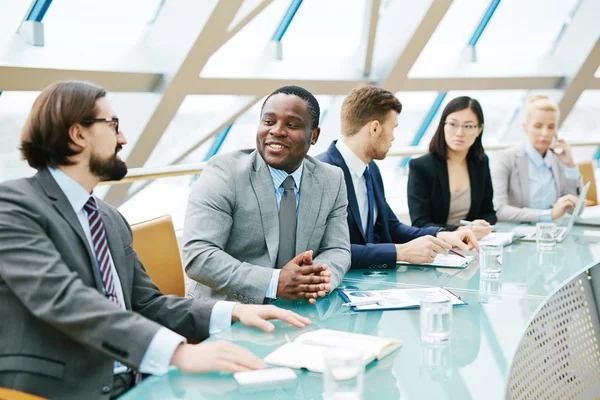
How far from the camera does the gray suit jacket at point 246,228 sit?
217 centimetres

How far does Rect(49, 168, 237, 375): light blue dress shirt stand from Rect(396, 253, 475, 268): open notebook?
1.02 metres

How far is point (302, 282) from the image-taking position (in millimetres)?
2031

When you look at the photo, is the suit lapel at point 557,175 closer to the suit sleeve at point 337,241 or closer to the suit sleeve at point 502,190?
the suit sleeve at point 502,190

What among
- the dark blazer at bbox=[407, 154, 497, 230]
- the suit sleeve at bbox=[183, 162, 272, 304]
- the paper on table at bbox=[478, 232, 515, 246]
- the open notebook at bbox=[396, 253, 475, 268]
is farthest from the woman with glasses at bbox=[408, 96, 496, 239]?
the suit sleeve at bbox=[183, 162, 272, 304]

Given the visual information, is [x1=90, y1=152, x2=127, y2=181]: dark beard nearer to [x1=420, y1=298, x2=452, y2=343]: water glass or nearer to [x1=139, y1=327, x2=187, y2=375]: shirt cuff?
[x1=139, y1=327, x2=187, y2=375]: shirt cuff

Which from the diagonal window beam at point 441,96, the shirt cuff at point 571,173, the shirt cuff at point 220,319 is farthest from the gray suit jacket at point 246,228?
the diagonal window beam at point 441,96

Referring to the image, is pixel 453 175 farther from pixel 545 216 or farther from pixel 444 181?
pixel 545 216

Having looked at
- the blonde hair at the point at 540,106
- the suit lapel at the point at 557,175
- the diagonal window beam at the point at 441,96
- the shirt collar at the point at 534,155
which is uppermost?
the diagonal window beam at the point at 441,96

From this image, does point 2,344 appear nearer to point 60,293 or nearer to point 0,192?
point 60,293

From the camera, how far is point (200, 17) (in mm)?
5617

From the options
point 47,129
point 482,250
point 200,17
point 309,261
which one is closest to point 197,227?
point 309,261

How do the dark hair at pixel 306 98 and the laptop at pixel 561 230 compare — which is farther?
the laptop at pixel 561 230

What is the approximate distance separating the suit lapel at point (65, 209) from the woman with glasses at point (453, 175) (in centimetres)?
219

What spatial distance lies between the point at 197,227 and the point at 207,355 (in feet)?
2.90
